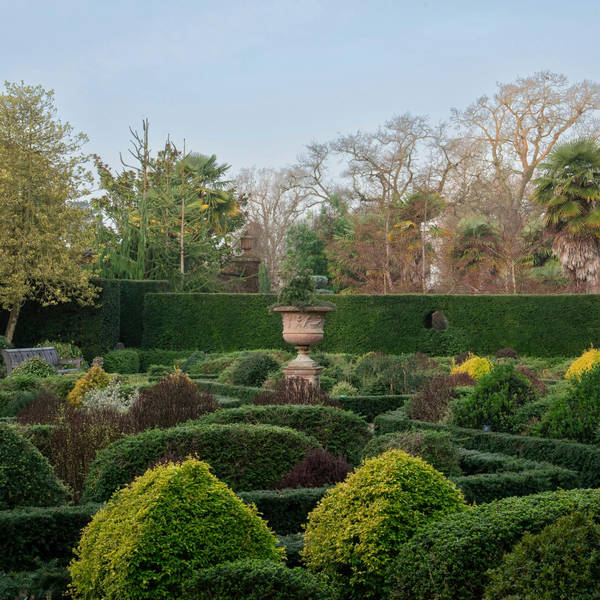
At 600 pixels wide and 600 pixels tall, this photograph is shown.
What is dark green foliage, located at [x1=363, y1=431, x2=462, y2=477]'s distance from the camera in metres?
4.82

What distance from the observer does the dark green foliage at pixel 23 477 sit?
4180 millimetres

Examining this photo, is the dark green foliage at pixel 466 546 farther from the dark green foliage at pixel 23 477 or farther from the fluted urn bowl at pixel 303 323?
the fluted urn bowl at pixel 303 323

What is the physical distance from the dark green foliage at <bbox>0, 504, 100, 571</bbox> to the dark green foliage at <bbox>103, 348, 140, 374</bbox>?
1407 cm

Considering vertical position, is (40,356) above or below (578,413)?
above

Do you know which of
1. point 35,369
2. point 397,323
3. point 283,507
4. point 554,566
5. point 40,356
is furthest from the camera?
point 397,323

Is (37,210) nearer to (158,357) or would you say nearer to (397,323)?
(158,357)

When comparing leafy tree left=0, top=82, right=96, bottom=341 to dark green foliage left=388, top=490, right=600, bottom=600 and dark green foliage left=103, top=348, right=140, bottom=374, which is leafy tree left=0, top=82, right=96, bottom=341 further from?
dark green foliage left=388, top=490, right=600, bottom=600

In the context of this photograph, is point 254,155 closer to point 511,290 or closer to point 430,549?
point 511,290

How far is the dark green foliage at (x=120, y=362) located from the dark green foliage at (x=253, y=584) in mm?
15512

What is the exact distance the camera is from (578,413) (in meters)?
5.96

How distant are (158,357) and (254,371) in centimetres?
792

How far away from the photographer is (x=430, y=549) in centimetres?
269

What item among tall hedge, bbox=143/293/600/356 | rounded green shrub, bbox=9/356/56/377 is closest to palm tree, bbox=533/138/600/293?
tall hedge, bbox=143/293/600/356

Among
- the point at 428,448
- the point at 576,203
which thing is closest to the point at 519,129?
the point at 576,203
